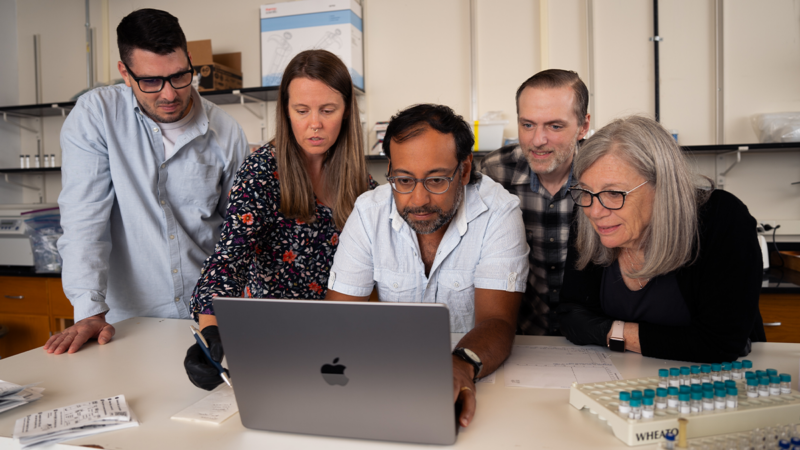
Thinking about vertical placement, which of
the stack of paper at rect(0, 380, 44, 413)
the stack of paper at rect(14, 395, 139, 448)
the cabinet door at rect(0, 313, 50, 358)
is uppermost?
the stack of paper at rect(0, 380, 44, 413)

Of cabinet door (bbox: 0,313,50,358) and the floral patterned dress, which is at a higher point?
the floral patterned dress

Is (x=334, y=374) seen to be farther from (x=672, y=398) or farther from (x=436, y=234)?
(x=436, y=234)

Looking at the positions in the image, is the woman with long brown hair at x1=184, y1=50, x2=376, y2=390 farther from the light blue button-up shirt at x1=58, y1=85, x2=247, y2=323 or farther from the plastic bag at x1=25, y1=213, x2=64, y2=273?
the plastic bag at x1=25, y1=213, x2=64, y2=273

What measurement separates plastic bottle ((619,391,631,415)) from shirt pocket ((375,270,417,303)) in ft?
2.41

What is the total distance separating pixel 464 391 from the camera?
3.07 feet

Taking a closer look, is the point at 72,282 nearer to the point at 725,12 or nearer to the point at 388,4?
the point at 388,4

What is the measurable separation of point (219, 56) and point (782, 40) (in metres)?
3.42

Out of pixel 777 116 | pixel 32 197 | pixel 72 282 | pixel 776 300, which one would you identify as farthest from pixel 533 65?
pixel 32 197

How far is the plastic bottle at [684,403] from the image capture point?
82 cm

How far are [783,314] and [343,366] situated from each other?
8.05 feet

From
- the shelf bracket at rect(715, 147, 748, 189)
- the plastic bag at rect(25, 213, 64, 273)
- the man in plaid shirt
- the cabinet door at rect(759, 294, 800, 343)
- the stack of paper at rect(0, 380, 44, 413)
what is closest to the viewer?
the stack of paper at rect(0, 380, 44, 413)

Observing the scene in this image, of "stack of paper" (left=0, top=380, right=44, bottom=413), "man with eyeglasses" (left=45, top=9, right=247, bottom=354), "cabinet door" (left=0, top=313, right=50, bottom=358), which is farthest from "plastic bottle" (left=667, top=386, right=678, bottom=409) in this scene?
"cabinet door" (left=0, top=313, right=50, bottom=358)

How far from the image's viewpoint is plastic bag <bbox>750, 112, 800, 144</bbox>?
2682 millimetres

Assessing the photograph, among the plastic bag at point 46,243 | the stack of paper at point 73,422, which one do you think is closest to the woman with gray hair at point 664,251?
the stack of paper at point 73,422
